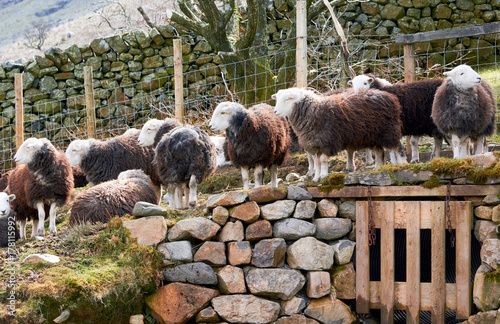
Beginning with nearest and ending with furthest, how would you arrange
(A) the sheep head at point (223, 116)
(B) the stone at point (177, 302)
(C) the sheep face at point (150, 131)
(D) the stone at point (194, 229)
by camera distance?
1. (B) the stone at point (177, 302)
2. (D) the stone at point (194, 229)
3. (A) the sheep head at point (223, 116)
4. (C) the sheep face at point (150, 131)

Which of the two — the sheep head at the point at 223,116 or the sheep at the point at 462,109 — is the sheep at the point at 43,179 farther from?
the sheep at the point at 462,109

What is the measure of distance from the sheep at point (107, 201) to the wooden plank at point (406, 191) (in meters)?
2.35

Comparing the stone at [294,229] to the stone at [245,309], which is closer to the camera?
the stone at [245,309]

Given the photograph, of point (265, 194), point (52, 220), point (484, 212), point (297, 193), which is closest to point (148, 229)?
point (265, 194)

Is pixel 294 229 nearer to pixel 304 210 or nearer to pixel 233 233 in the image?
pixel 304 210

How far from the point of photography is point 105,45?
14227 mm

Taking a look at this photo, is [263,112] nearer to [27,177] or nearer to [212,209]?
[212,209]

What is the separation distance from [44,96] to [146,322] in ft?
31.1

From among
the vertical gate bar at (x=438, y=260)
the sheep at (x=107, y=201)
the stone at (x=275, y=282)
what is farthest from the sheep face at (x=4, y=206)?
the vertical gate bar at (x=438, y=260)

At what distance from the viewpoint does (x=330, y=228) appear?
679 cm

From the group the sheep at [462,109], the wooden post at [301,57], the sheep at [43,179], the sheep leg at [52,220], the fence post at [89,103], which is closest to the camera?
the sheep at [462,109]

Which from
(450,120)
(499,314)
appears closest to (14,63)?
(450,120)

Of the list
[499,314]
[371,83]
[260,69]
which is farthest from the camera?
[260,69]

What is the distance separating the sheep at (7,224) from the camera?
7520 millimetres
